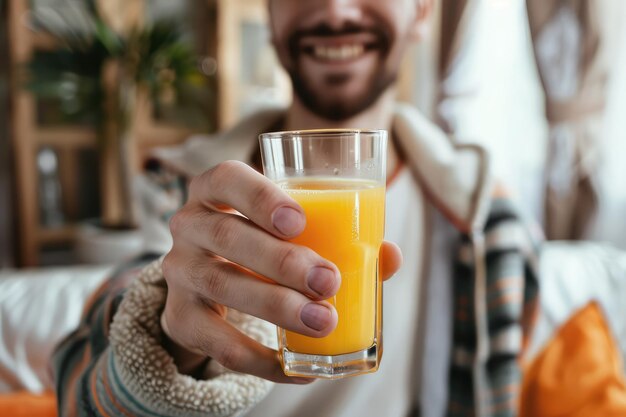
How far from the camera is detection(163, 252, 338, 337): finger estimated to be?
1.74 ft

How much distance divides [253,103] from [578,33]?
7.65 ft

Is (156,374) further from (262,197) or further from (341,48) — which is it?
(341,48)

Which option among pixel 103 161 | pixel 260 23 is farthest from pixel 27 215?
pixel 260 23

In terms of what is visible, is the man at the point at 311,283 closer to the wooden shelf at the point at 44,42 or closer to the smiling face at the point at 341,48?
the smiling face at the point at 341,48

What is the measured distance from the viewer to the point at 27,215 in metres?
3.35

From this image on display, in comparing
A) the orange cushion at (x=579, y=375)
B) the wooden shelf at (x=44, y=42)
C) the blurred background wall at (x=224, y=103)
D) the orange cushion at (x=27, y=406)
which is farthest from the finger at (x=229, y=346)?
the wooden shelf at (x=44, y=42)

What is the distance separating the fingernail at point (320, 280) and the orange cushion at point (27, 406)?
1004mm

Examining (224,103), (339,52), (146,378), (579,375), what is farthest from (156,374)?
(224,103)

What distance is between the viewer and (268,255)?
528mm

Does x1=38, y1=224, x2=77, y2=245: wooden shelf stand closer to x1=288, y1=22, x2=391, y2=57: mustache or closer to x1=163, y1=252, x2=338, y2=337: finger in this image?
x1=288, y1=22, x2=391, y2=57: mustache

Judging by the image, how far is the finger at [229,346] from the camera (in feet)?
1.95

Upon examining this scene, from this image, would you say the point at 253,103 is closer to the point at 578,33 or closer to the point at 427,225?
the point at 578,33

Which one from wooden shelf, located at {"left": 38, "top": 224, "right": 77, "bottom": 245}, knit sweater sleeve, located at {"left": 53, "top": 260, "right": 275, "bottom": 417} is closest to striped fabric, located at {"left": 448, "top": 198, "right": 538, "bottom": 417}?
knit sweater sleeve, located at {"left": 53, "top": 260, "right": 275, "bottom": 417}

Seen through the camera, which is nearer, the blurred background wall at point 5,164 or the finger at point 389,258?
the finger at point 389,258
